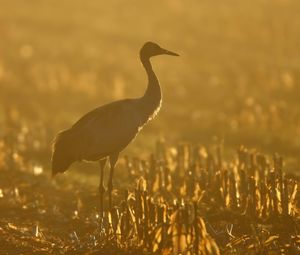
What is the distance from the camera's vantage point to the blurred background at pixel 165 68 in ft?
80.1

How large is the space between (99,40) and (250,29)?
6870 millimetres

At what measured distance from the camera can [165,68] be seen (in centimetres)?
3550

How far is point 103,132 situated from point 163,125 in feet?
40.0

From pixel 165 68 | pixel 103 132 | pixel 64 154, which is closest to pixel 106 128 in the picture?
pixel 103 132

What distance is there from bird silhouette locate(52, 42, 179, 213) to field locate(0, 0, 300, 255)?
925mm

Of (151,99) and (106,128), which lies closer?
(106,128)

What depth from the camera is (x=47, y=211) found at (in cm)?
1530

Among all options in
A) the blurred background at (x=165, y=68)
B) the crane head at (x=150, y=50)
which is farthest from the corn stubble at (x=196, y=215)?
the blurred background at (x=165, y=68)

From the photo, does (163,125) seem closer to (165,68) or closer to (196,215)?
(165,68)

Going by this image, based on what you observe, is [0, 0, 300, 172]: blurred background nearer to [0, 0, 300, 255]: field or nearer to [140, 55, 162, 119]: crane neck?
[0, 0, 300, 255]: field

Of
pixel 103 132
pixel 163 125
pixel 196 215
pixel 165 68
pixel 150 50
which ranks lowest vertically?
pixel 196 215

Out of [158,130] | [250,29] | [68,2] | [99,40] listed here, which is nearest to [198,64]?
[250,29]

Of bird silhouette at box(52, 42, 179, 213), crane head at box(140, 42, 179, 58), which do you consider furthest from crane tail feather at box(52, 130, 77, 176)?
crane head at box(140, 42, 179, 58)

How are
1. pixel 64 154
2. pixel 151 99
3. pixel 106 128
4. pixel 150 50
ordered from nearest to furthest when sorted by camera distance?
pixel 64 154 < pixel 106 128 < pixel 151 99 < pixel 150 50
